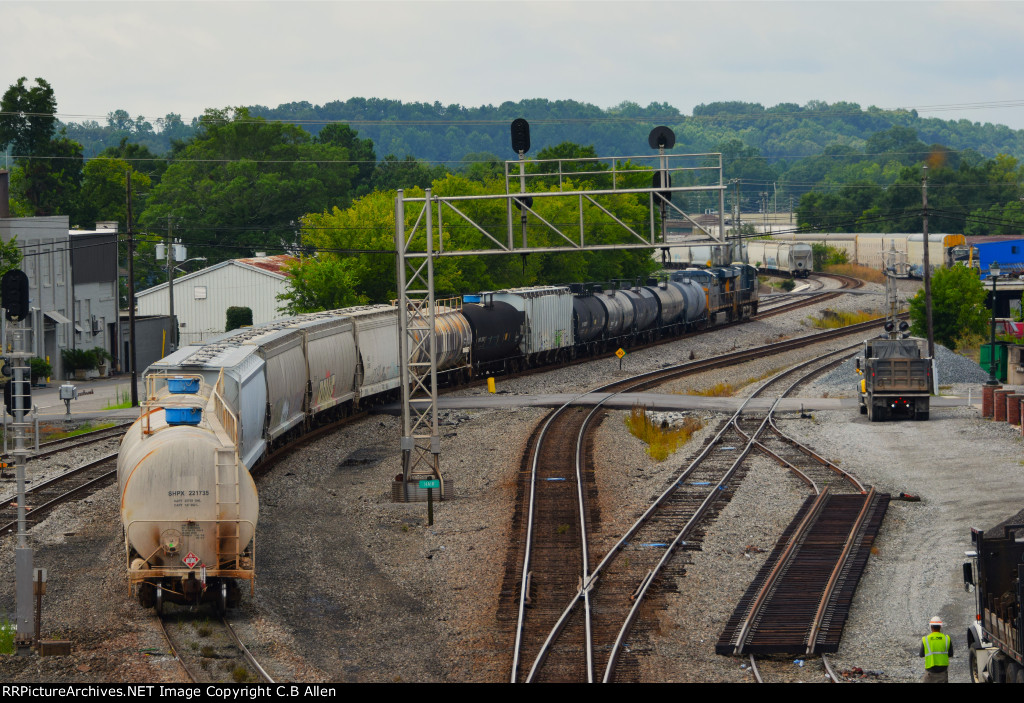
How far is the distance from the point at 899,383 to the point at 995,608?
25.6 metres

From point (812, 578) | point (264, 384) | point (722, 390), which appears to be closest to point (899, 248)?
point (722, 390)

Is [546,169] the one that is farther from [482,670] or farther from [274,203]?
[482,670]

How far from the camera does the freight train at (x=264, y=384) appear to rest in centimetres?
1767

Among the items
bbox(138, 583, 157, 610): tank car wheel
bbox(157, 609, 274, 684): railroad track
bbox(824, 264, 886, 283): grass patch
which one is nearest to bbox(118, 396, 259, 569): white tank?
bbox(138, 583, 157, 610): tank car wheel

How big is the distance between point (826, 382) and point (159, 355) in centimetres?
3701

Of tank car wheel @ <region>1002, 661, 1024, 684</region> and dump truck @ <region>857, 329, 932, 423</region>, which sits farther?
dump truck @ <region>857, 329, 932, 423</region>

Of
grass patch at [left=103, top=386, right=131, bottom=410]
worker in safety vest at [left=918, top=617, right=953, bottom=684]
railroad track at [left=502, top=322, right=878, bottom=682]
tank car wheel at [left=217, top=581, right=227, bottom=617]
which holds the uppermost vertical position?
worker in safety vest at [left=918, top=617, right=953, bottom=684]

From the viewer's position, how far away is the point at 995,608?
45.8 feet

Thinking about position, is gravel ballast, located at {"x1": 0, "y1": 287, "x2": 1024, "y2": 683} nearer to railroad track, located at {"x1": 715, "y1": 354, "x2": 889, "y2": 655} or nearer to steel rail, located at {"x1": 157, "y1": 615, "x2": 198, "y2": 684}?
steel rail, located at {"x1": 157, "y1": 615, "x2": 198, "y2": 684}

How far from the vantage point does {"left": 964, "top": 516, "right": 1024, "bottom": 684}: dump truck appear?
13.3m

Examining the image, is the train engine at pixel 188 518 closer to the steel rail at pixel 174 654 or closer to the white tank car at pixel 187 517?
the white tank car at pixel 187 517

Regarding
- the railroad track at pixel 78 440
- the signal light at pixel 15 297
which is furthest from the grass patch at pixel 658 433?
the signal light at pixel 15 297

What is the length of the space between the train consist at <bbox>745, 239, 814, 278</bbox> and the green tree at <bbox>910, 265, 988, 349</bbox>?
5048 centimetres

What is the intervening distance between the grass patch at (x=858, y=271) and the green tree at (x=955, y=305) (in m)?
45.6
